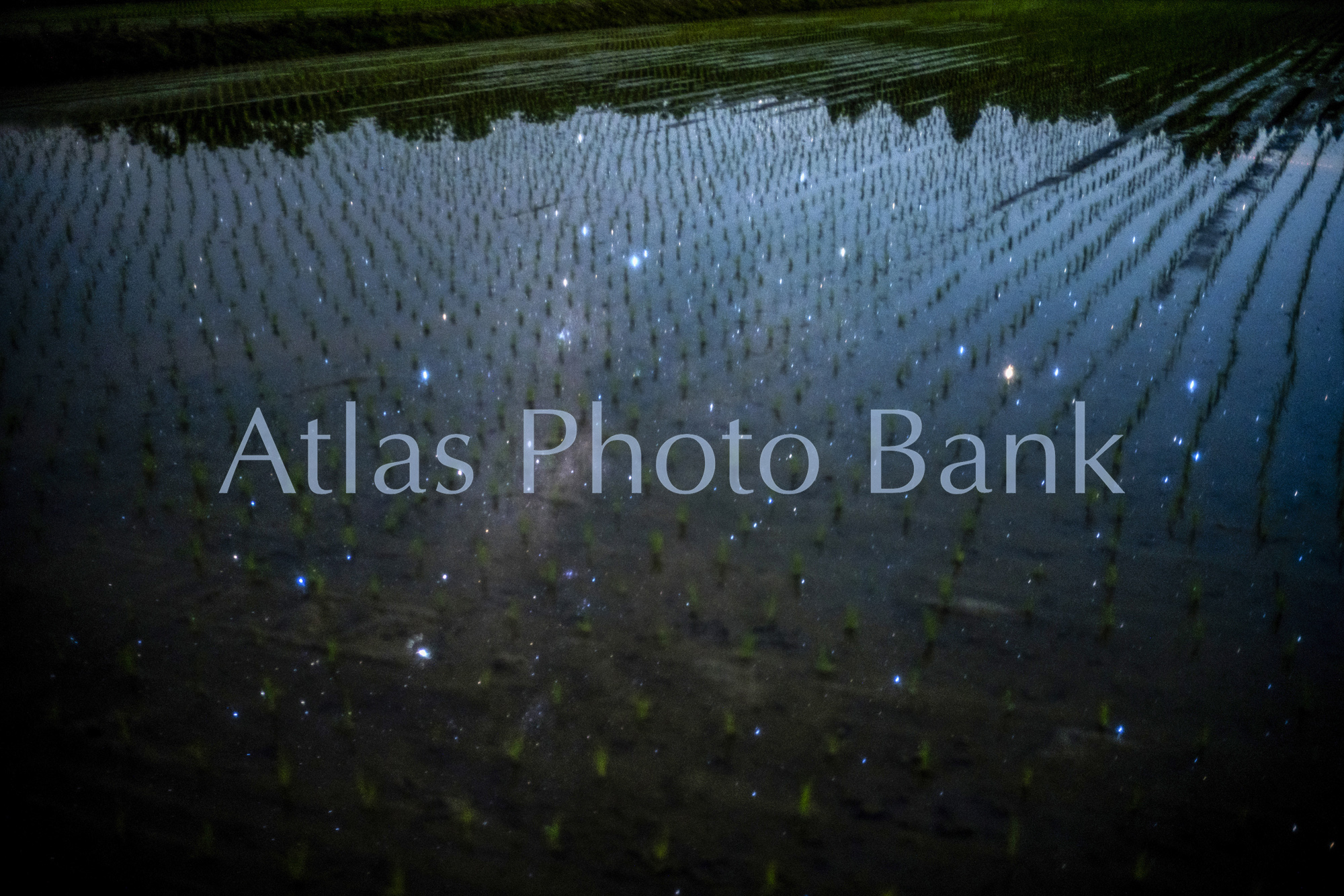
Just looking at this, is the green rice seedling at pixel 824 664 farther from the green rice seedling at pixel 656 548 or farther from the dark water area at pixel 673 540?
the green rice seedling at pixel 656 548

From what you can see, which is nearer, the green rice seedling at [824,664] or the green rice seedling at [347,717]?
the green rice seedling at [347,717]

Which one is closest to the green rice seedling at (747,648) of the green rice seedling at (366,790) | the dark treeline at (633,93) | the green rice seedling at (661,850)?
the green rice seedling at (661,850)

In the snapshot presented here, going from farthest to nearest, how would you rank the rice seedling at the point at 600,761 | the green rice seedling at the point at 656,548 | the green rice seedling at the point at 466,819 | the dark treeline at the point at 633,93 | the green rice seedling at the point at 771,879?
the dark treeline at the point at 633,93
the green rice seedling at the point at 656,548
the rice seedling at the point at 600,761
the green rice seedling at the point at 466,819
the green rice seedling at the point at 771,879

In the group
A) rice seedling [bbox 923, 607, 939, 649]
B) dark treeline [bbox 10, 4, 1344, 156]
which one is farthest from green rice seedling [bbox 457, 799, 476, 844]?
dark treeline [bbox 10, 4, 1344, 156]

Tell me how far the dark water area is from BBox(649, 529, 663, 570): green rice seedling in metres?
0.01

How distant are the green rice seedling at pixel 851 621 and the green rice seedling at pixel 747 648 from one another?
0.95 ft

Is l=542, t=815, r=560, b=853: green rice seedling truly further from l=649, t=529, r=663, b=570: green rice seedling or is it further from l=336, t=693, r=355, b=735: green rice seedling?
l=649, t=529, r=663, b=570: green rice seedling

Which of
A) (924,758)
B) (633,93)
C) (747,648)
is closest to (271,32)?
(633,93)

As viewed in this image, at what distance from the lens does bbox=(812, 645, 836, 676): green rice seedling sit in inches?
119

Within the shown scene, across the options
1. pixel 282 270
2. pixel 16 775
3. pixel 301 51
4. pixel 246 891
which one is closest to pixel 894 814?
pixel 246 891

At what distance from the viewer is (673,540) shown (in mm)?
3689

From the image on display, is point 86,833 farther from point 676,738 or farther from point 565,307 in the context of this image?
point 565,307

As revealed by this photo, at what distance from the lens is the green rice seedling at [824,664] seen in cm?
302

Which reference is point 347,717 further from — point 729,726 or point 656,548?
point 656,548
